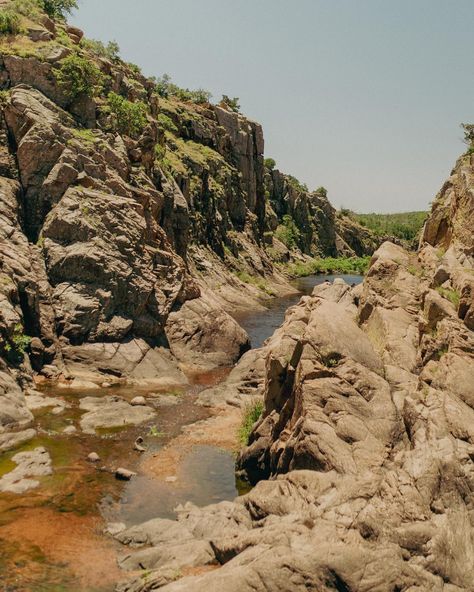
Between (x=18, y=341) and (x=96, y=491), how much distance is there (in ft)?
48.5

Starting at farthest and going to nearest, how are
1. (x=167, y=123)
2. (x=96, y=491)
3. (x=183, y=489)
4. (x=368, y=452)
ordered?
(x=167, y=123)
(x=183, y=489)
(x=96, y=491)
(x=368, y=452)

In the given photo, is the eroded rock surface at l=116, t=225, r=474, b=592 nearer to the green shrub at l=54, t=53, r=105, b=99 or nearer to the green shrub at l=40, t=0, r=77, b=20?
the green shrub at l=54, t=53, r=105, b=99

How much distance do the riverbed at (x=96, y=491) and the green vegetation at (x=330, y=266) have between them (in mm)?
97474

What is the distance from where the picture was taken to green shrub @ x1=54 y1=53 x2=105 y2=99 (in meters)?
53.0

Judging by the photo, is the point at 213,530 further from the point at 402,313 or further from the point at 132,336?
the point at 132,336

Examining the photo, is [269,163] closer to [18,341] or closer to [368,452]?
[18,341]

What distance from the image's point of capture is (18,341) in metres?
34.8

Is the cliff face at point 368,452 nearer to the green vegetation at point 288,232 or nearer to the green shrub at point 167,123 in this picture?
the green shrub at point 167,123

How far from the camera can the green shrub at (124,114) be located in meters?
60.0

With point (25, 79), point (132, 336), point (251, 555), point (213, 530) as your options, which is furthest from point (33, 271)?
point (251, 555)

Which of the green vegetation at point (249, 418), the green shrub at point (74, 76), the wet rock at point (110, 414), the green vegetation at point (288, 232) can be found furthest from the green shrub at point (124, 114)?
the green vegetation at point (288, 232)

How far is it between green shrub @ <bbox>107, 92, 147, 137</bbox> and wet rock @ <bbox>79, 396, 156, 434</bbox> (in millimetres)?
36740

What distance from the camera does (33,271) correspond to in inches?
1622

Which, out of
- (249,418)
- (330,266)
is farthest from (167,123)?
(249,418)
